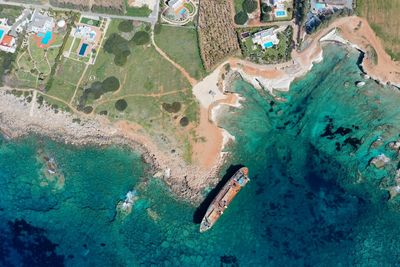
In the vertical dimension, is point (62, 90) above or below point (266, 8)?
below

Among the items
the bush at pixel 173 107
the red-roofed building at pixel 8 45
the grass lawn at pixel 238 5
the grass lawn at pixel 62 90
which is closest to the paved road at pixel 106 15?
the red-roofed building at pixel 8 45

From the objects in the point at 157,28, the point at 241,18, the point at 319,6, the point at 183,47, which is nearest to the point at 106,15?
the point at 157,28

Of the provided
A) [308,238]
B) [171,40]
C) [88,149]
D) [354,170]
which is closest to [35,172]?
[88,149]

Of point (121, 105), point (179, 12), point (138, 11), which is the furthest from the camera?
point (138, 11)

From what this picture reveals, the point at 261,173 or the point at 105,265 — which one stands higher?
the point at 261,173

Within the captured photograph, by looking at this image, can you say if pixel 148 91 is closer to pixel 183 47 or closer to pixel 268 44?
pixel 183 47

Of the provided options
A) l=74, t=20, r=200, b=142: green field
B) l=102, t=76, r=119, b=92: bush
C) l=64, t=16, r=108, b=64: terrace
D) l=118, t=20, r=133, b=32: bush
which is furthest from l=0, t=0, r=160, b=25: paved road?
l=102, t=76, r=119, b=92: bush

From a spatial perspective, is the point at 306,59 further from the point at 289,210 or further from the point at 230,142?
the point at 289,210

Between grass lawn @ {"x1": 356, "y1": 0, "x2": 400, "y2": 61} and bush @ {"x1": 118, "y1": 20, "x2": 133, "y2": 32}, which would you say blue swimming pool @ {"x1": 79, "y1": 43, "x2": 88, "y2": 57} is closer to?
bush @ {"x1": 118, "y1": 20, "x2": 133, "y2": 32}

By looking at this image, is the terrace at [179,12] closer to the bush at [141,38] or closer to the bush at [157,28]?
the bush at [157,28]
